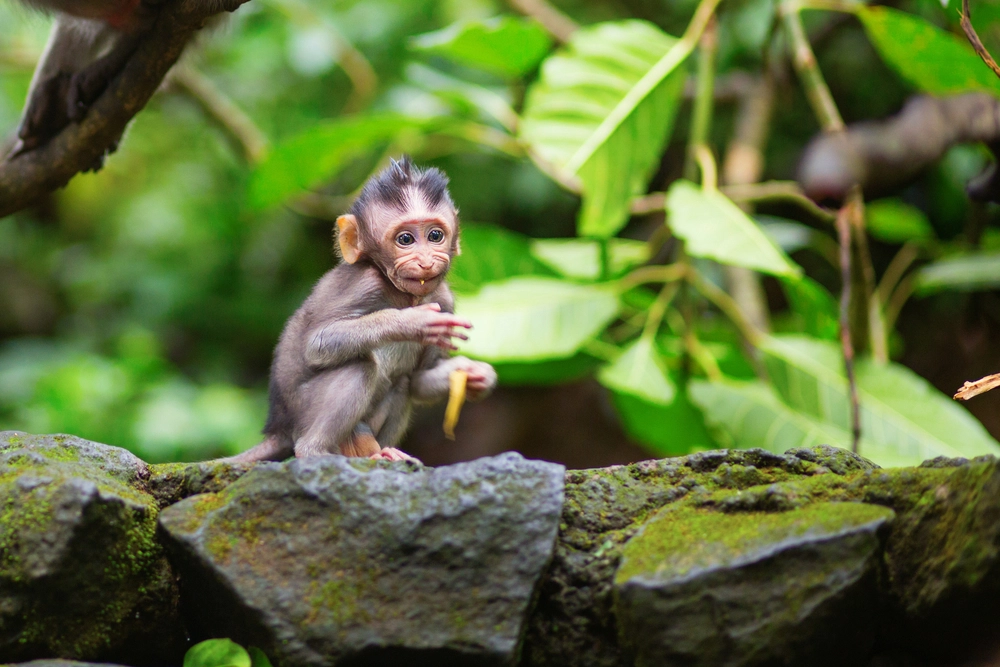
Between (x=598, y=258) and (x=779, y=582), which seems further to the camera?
(x=598, y=258)

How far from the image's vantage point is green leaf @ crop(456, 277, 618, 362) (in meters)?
3.75

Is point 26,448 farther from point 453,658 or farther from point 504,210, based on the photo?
point 504,210

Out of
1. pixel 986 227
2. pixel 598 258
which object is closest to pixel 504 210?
pixel 598 258

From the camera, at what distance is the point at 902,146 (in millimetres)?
4508

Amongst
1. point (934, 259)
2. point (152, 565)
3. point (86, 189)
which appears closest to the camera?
point (152, 565)

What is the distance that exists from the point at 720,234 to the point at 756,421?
0.79m

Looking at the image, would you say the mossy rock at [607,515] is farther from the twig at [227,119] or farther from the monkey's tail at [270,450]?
the twig at [227,119]

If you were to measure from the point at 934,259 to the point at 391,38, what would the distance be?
3.92 metres

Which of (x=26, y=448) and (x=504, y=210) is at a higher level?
(x=504, y=210)

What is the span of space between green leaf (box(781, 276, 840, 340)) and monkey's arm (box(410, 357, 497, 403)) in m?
2.15

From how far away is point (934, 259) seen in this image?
5492 mm

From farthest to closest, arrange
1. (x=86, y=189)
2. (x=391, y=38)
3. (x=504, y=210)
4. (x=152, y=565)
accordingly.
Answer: (x=86, y=189), (x=504, y=210), (x=391, y=38), (x=152, y=565)

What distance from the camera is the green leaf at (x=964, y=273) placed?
14.4 ft

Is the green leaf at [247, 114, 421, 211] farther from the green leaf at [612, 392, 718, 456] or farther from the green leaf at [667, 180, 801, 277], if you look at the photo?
the green leaf at [612, 392, 718, 456]
